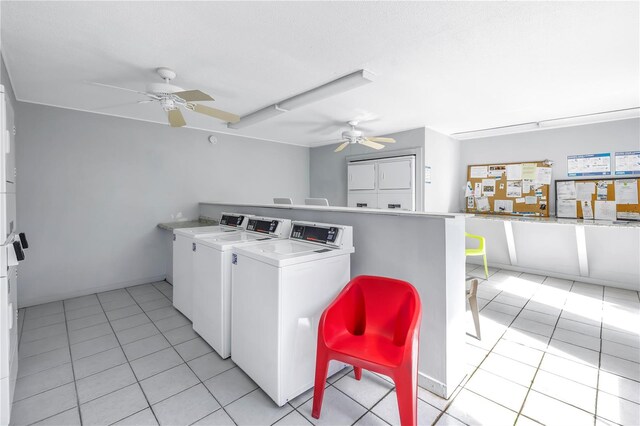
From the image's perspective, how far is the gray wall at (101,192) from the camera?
10.8ft

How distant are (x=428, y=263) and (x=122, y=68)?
292 centimetres

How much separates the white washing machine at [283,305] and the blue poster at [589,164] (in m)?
4.17

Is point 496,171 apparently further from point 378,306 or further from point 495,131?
point 378,306

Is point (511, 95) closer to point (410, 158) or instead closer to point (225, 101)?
point (410, 158)

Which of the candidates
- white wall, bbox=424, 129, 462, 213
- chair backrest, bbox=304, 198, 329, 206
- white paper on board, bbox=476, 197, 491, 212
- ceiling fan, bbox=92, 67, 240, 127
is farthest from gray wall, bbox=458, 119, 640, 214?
ceiling fan, bbox=92, 67, 240, 127

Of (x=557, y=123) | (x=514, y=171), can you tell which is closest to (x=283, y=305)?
(x=514, y=171)

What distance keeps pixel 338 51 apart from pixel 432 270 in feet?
5.74

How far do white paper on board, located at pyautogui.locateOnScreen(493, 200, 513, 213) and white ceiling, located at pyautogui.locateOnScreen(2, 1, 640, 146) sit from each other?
1.70 metres

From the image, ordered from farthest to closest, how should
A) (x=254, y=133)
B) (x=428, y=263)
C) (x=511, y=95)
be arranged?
(x=254, y=133) → (x=511, y=95) → (x=428, y=263)

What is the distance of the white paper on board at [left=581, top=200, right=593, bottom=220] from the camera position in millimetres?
4020

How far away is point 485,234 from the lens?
464 centimetres

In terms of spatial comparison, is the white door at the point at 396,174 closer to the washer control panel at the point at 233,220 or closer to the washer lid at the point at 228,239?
the washer control panel at the point at 233,220

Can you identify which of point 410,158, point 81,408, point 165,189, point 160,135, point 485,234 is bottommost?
point 81,408

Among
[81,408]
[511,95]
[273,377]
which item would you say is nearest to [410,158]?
[511,95]
